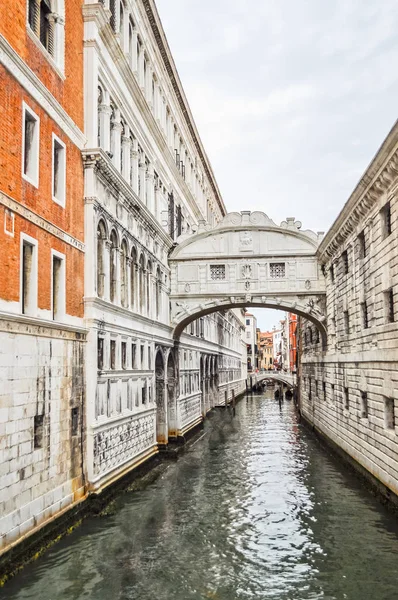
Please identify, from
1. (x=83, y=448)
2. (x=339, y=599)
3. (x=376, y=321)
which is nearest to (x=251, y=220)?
(x=376, y=321)

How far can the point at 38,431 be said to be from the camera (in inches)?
474

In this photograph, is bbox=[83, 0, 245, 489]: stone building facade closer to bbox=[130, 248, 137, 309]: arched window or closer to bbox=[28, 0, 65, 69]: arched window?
bbox=[130, 248, 137, 309]: arched window

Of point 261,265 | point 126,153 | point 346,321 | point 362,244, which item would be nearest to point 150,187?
point 126,153

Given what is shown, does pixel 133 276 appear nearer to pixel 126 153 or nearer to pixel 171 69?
pixel 126 153

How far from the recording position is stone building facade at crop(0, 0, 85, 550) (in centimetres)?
1065

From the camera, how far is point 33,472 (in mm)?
11602

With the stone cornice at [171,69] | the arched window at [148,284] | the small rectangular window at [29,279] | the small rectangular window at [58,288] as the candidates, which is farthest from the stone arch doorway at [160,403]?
the small rectangular window at [29,279]

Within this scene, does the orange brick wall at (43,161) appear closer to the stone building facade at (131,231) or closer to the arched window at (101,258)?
the stone building facade at (131,231)

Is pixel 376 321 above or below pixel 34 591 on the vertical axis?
above

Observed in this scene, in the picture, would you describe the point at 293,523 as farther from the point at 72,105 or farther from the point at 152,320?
the point at 72,105

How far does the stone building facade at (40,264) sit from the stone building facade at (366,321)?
742cm

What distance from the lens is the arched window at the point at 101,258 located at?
53.2ft

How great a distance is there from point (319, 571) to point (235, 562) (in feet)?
5.21

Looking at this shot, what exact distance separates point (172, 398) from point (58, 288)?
13.9 meters
